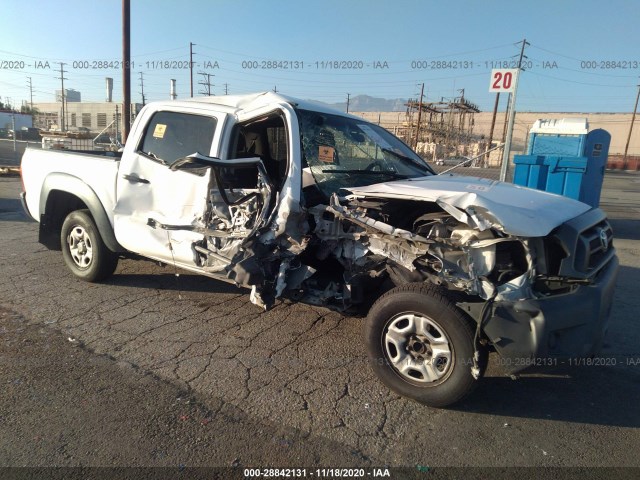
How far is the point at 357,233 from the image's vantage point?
3525mm

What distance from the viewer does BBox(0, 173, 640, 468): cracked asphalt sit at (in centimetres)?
270

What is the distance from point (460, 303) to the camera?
9.68 ft

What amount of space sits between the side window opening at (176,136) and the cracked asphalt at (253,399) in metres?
1.61

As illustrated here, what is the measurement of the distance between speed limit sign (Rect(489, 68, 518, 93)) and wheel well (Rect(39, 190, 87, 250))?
7.27 m

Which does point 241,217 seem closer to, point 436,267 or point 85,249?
point 436,267

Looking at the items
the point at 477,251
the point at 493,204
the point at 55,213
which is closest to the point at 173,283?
the point at 55,213

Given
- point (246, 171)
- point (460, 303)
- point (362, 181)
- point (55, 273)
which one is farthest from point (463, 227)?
point (55, 273)

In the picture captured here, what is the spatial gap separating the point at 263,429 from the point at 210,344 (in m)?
1.29

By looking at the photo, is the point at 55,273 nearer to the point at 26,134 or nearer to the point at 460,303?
the point at 460,303

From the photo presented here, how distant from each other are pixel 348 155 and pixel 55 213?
3.84 metres

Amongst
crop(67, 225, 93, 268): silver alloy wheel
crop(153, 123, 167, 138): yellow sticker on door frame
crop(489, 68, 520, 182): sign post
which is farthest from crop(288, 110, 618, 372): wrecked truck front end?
crop(489, 68, 520, 182): sign post

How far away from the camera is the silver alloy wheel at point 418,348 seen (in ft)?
10.1

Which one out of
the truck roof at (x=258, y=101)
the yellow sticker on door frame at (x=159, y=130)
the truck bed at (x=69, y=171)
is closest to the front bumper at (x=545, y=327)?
the truck roof at (x=258, y=101)

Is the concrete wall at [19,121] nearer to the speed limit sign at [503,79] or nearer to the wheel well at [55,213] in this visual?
the wheel well at [55,213]
